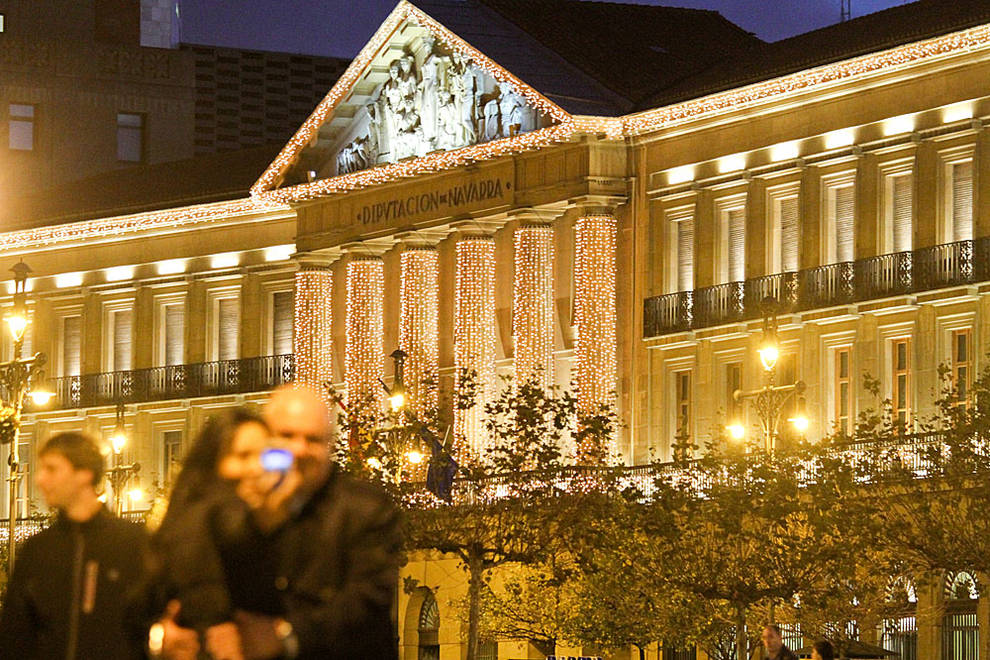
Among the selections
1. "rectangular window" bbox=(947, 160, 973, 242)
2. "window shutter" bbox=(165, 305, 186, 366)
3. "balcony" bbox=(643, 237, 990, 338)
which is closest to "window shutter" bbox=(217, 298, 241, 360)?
"window shutter" bbox=(165, 305, 186, 366)

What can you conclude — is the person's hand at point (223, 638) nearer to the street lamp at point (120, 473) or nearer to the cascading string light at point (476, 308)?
the street lamp at point (120, 473)

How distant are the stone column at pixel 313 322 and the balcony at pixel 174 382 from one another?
0.97 meters

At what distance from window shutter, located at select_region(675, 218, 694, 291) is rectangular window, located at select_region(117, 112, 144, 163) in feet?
104

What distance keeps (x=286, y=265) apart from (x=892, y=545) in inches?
1206

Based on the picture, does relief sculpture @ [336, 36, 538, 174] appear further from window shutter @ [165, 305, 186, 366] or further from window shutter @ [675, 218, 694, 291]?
window shutter @ [165, 305, 186, 366]

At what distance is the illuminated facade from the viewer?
162 feet

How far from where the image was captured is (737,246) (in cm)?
5425

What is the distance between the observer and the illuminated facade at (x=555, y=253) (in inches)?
1941

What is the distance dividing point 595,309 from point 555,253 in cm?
272

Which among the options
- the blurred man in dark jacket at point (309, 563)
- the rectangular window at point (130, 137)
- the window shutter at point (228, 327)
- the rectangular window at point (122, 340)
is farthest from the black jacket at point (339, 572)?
the rectangular window at point (130, 137)

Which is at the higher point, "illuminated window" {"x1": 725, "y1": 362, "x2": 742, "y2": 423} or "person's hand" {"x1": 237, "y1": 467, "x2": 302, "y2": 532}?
"illuminated window" {"x1": 725, "y1": 362, "x2": 742, "y2": 423}

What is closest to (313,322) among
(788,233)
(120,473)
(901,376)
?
(120,473)

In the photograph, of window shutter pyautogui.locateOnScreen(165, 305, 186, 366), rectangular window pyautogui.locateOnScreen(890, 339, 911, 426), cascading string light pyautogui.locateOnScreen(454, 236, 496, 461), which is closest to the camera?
rectangular window pyautogui.locateOnScreen(890, 339, 911, 426)

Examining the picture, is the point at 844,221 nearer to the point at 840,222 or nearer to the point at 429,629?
the point at 840,222
